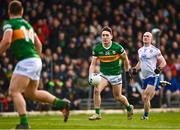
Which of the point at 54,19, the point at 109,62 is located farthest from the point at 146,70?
the point at 54,19

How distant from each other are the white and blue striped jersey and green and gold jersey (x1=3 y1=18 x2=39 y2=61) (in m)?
7.53

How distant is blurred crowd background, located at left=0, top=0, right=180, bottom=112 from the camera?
28.6 metres

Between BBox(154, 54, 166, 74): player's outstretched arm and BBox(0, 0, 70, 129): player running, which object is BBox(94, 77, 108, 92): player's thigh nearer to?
BBox(154, 54, 166, 74): player's outstretched arm

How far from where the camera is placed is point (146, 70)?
22.0m

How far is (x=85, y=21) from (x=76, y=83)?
4802 mm

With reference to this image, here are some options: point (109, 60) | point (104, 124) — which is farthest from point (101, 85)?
point (104, 124)

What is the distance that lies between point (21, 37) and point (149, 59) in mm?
7954

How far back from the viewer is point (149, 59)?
22.1m

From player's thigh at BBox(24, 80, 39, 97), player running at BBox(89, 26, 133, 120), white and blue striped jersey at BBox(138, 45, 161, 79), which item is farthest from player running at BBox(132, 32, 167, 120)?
player's thigh at BBox(24, 80, 39, 97)

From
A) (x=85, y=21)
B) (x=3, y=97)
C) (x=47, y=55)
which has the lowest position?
(x=3, y=97)

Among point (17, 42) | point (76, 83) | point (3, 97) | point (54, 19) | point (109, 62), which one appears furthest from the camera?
point (54, 19)

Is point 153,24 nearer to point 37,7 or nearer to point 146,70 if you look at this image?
point 37,7

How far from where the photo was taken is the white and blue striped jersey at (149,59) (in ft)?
72.0

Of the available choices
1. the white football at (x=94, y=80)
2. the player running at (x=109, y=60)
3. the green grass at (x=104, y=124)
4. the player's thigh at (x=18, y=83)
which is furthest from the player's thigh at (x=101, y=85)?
the player's thigh at (x=18, y=83)
